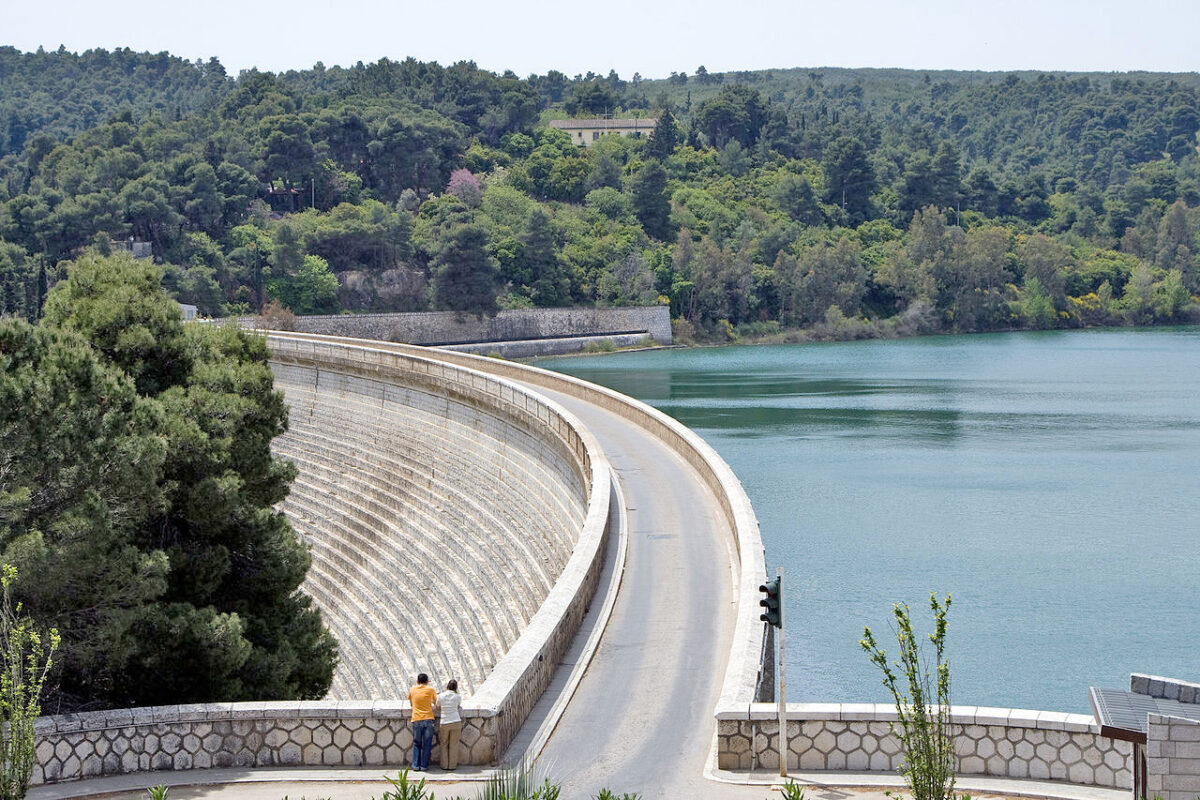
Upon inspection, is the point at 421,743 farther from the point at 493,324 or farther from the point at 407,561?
the point at 493,324

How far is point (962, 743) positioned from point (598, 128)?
176282mm

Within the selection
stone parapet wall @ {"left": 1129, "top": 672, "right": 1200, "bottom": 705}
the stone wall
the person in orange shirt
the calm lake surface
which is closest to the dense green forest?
the calm lake surface

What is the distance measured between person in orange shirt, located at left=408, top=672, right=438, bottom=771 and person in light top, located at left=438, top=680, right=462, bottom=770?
12 cm

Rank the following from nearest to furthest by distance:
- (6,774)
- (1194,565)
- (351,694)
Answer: (6,774) → (351,694) → (1194,565)

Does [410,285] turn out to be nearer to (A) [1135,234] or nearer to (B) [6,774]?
(A) [1135,234]

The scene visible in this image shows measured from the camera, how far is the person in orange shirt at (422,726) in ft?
49.6

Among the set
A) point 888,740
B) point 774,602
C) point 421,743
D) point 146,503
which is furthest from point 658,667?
point 146,503

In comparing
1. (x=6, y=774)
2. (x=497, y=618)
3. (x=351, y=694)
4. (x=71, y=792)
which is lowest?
(x=351, y=694)

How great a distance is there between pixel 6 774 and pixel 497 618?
769 inches

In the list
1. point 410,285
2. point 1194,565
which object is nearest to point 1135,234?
point 410,285

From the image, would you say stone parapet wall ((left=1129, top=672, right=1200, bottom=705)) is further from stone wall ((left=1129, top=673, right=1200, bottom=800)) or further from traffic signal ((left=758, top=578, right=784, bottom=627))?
traffic signal ((left=758, top=578, right=784, bottom=627))

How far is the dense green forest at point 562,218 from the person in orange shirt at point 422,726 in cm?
8860

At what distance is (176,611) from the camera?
20859mm

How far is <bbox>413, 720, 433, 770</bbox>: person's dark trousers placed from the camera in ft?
49.8
